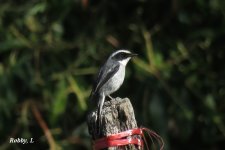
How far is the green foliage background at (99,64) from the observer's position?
8.41 meters

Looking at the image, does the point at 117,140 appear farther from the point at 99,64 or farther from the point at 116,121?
the point at 99,64

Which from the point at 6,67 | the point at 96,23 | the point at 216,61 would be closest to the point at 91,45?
the point at 96,23

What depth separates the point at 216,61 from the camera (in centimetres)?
905

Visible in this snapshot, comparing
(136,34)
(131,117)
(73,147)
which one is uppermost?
(136,34)

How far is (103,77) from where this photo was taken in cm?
595

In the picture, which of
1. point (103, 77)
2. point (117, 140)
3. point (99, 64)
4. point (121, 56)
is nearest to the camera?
point (117, 140)

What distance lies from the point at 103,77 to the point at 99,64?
2.62m

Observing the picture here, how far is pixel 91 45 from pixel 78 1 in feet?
2.08

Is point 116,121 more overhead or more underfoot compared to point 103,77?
more underfoot

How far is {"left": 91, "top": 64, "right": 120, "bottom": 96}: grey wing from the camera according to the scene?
5.85 metres

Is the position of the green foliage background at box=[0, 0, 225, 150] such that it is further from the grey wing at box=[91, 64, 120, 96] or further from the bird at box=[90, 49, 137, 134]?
the grey wing at box=[91, 64, 120, 96]

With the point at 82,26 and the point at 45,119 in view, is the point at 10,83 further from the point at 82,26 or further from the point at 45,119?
the point at 82,26

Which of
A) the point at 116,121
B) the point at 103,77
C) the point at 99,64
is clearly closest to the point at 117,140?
the point at 116,121

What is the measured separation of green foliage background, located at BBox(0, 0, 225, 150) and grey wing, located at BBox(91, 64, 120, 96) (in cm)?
223
